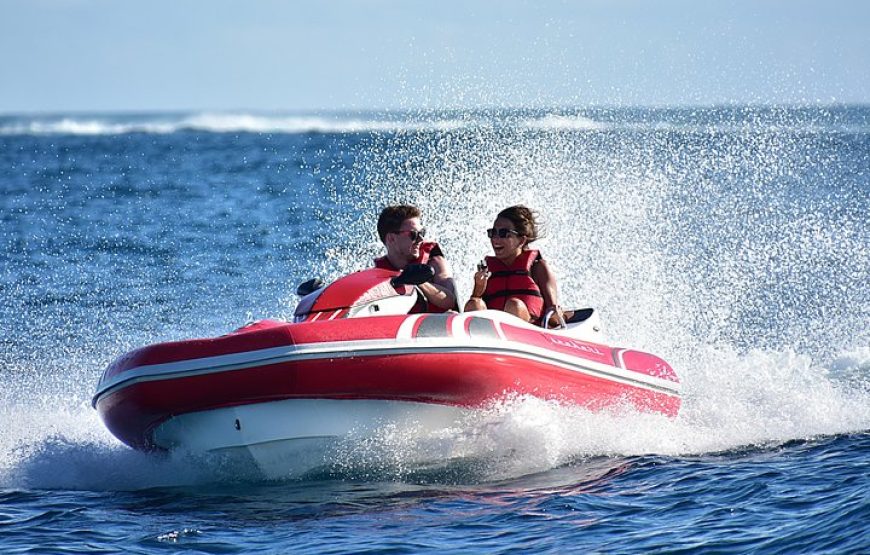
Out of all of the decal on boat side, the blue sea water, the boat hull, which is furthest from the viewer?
the decal on boat side

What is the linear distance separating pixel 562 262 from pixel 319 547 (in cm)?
831

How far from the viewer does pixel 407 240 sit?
7762 mm

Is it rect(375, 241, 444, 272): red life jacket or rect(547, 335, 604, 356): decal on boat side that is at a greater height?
rect(375, 241, 444, 272): red life jacket

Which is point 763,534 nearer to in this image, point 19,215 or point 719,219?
point 719,219

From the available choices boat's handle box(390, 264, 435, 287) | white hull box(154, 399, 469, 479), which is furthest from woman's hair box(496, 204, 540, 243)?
white hull box(154, 399, 469, 479)

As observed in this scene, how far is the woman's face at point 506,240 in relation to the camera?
817 centimetres

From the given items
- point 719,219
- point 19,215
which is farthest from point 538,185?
point 19,215

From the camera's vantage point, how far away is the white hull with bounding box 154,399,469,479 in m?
6.94

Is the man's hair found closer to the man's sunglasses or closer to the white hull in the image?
the man's sunglasses

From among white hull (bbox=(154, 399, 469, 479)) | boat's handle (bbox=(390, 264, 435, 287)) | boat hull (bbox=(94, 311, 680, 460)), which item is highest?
boat's handle (bbox=(390, 264, 435, 287))

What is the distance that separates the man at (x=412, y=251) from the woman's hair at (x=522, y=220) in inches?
22.1

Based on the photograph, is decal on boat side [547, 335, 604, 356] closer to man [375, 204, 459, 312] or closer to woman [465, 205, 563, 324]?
woman [465, 205, 563, 324]

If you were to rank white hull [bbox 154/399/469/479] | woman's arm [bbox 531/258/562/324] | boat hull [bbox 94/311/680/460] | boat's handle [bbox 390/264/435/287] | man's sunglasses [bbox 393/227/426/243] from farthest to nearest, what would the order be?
woman's arm [bbox 531/258/562/324] < man's sunglasses [bbox 393/227/426/243] < boat's handle [bbox 390/264/435/287] < white hull [bbox 154/399/469/479] < boat hull [bbox 94/311/680/460]

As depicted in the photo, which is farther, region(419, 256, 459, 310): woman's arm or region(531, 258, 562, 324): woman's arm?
region(531, 258, 562, 324): woman's arm
